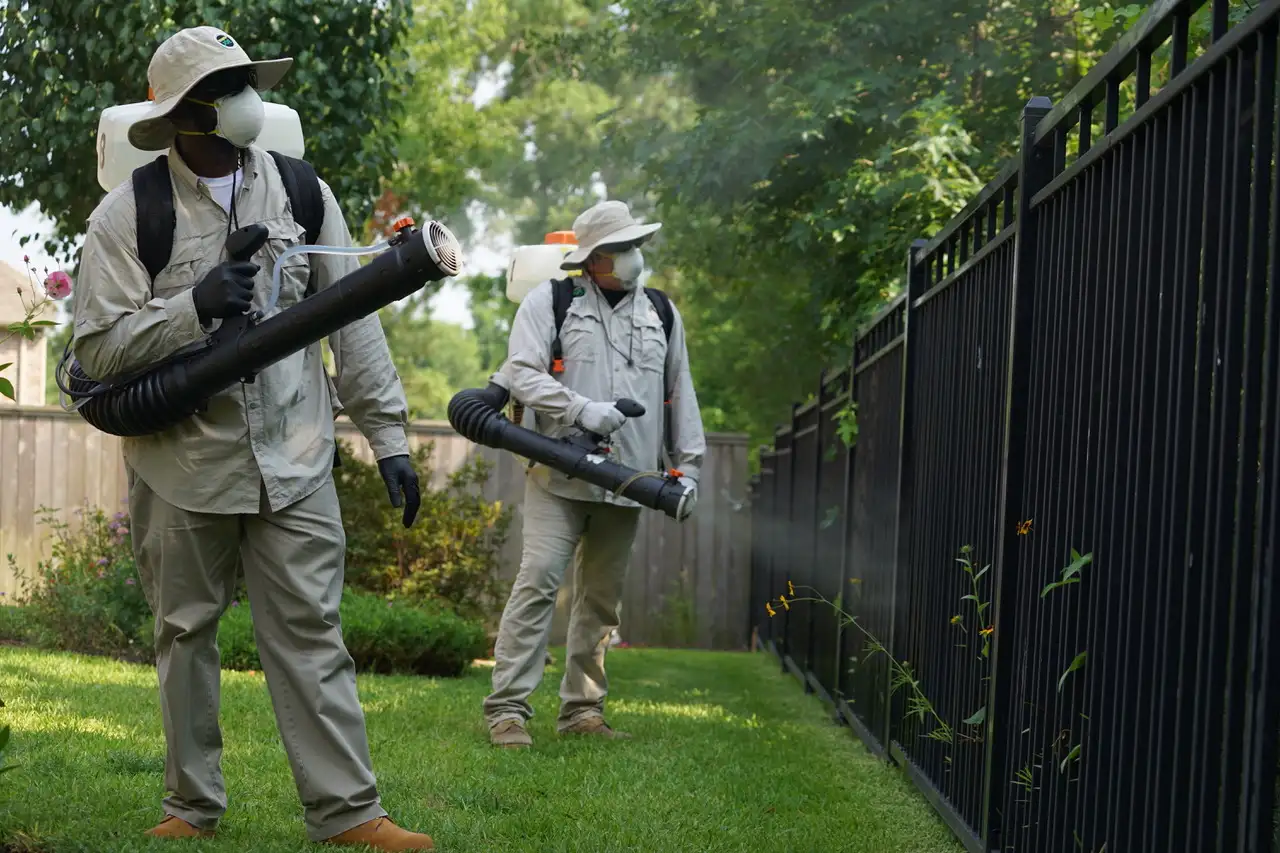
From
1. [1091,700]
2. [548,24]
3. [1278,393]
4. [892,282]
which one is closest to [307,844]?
[1091,700]

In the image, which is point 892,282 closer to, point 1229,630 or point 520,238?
point 1229,630

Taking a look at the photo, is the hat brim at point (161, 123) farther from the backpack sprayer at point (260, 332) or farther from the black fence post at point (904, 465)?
the black fence post at point (904, 465)

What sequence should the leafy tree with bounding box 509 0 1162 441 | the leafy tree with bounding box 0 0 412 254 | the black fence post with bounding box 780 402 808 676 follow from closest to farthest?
the leafy tree with bounding box 0 0 412 254
the leafy tree with bounding box 509 0 1162 441
the black fence post with bounding box 780 402 808 676

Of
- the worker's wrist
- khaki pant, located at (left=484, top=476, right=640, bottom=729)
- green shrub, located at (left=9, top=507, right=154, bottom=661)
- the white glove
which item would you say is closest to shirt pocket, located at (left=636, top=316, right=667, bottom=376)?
the white glove

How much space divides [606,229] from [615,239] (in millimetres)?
82

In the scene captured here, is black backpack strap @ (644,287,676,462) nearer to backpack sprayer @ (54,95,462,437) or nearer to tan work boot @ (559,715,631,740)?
tan work boot @ (559,715,631,740)

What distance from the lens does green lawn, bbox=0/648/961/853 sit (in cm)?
362

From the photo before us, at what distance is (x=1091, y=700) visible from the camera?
8.51 ft

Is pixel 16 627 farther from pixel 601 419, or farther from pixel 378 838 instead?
pixel 378 838

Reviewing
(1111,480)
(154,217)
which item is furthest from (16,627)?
(1111,480)

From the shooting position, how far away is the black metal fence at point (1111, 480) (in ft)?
6.13

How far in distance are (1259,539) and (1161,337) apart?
58 cm

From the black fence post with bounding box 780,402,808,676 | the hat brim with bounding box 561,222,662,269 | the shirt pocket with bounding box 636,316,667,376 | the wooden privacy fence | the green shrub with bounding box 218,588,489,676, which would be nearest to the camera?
the hat brim with bounding box 561,222,662,269

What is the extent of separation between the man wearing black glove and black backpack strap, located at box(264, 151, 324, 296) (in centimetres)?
3
